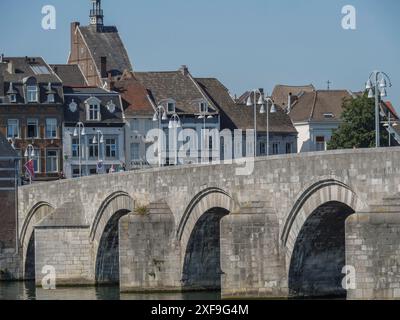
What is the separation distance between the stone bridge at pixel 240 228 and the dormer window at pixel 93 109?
26712 millimetres

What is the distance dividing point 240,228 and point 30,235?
24704mm

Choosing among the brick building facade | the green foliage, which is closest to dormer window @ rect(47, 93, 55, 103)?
the brick building facade

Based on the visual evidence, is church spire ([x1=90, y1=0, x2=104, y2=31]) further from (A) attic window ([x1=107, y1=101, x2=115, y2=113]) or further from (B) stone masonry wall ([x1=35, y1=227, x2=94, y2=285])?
(B) stone masonry wall ([x1=35, y1=227, x2=94, y2=285])

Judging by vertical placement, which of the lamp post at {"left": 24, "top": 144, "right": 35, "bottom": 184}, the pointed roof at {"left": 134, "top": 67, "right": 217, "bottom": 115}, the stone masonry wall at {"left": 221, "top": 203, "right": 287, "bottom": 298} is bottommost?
the stone masonry wall at {"left": 221, "top": 203, "right": 287, "bottom": 298}

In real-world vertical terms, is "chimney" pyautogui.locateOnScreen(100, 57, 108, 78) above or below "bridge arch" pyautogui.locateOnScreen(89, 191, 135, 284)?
above

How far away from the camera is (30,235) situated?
270 feet

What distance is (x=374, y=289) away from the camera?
166ft

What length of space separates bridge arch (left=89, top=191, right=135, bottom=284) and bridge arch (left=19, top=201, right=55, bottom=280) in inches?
251

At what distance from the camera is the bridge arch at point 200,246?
66.2 m

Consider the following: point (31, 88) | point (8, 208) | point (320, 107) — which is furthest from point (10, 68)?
point (8, 208)

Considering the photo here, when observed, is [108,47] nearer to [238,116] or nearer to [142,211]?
[238,116]

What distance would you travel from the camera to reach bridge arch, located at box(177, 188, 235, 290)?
217ft
